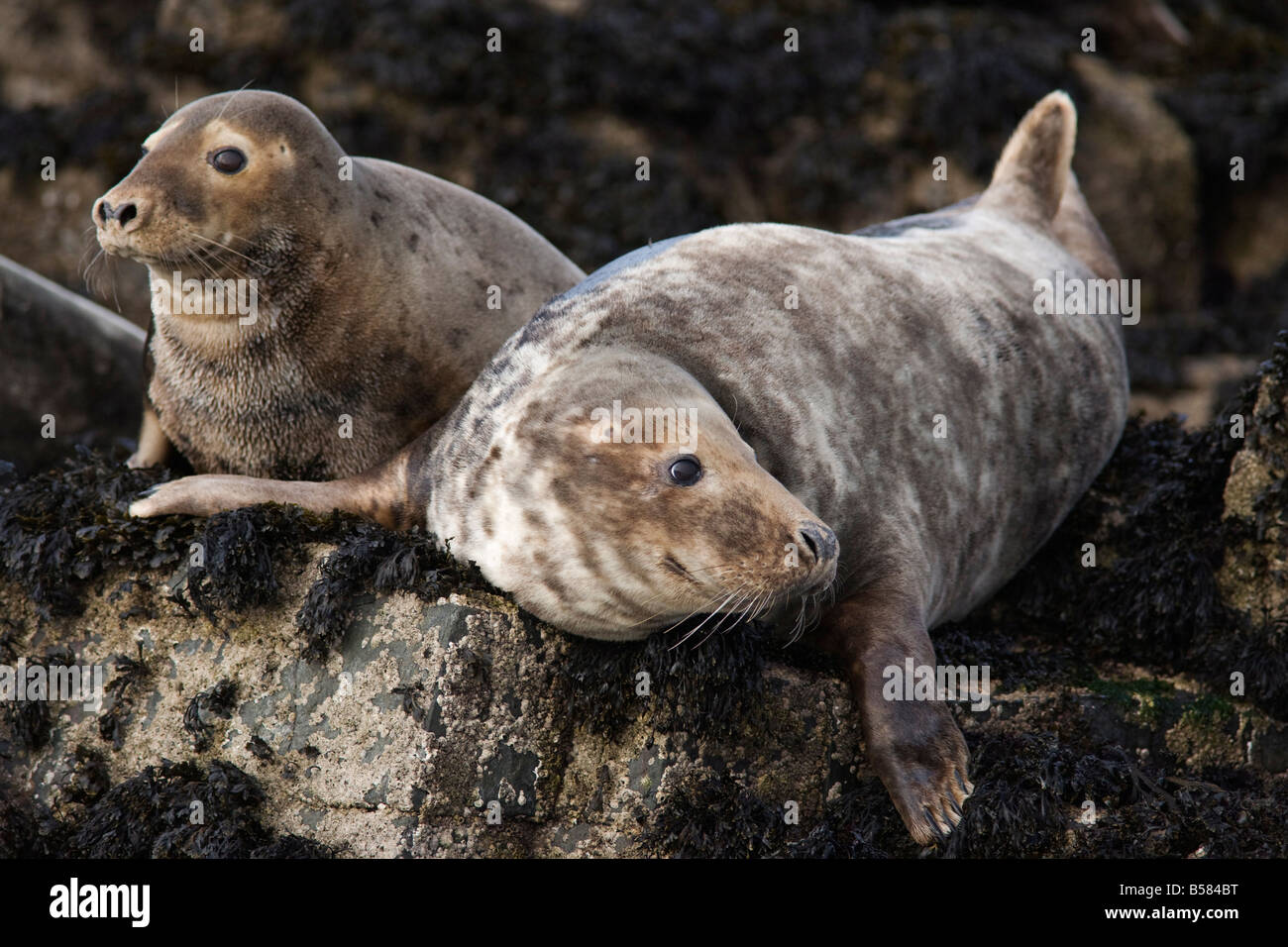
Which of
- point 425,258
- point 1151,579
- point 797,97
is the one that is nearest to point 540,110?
point 797,97

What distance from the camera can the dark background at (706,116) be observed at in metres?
9.55

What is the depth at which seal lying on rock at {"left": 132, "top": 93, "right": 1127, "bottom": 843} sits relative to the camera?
344 centimetres

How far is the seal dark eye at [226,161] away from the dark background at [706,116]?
4615mm

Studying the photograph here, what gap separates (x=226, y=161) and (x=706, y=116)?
21.2 ft

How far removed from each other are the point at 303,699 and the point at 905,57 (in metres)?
8.27

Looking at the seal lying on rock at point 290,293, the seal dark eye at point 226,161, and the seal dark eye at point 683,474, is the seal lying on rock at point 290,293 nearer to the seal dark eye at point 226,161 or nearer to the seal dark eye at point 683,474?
the seal dark eye at point 226,161

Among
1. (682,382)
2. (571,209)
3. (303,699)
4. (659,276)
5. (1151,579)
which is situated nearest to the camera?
(682,382)

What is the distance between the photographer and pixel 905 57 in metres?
10.7

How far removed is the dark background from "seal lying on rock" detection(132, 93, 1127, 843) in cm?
426

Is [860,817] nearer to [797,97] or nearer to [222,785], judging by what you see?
[222,785]

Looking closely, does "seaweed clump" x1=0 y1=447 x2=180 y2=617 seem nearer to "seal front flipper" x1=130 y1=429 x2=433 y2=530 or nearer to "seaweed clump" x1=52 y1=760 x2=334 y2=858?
"seal front flipper" x1=130 y1=429 x2=433 y2=530

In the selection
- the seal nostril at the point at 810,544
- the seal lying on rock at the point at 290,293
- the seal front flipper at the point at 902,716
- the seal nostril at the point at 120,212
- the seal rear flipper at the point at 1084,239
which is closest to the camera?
the seal nostril at the point at 810,544

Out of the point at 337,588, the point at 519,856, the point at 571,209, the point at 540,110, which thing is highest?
the point at 540,110

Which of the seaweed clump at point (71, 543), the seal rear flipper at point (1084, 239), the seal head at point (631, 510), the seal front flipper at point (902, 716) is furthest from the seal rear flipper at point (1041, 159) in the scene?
the seaweed clump at point (71, 543)
